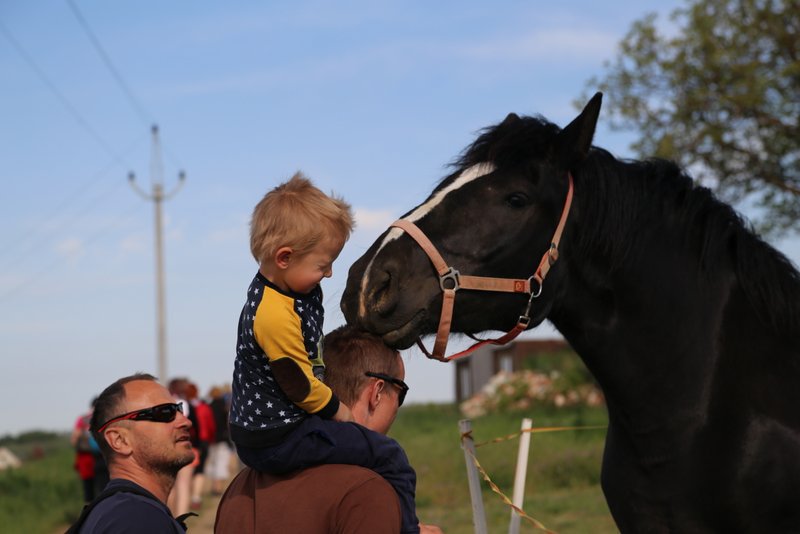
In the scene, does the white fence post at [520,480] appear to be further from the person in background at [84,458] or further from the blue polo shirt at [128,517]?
the person in background at [84,458]

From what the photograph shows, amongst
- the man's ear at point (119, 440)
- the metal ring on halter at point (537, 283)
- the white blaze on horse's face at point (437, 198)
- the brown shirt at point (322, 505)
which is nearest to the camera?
the brown shirt at point (322, 505)

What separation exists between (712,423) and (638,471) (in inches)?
13.1

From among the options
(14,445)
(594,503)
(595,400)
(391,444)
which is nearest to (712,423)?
(391,444)

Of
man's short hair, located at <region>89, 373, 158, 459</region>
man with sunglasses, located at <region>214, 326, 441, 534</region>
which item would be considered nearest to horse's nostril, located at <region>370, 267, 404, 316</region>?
man with sunglasses, located at <region>214, 326, 441, 534</region>

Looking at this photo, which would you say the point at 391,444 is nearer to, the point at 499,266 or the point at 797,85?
the point at 499,266

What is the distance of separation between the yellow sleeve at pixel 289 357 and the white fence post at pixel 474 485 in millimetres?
1995

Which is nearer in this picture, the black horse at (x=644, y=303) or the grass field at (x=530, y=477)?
the black horse at (x=644, y=303)

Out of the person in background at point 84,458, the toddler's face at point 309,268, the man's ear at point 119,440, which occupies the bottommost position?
the person in background at point 84,458

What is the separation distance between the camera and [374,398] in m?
2.85

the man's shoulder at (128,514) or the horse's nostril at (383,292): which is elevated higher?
the horse's nostril at (383,292)

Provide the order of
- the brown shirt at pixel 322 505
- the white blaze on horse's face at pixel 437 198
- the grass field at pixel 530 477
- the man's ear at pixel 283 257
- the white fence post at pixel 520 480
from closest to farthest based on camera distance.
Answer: the brown shirt at pixel 322 505
the man's ear at pixel 283 257
the white blaze on horse's face at pixel 437 198
the white fence post at pixel 520 480
the grass field at pixel 530 477

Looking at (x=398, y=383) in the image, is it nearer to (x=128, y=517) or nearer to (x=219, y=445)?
(x=128, y=517)

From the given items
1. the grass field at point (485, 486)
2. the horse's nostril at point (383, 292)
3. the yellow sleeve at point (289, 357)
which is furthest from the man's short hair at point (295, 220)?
the grass field at point (485, 486)

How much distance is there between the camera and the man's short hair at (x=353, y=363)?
9.36ft
